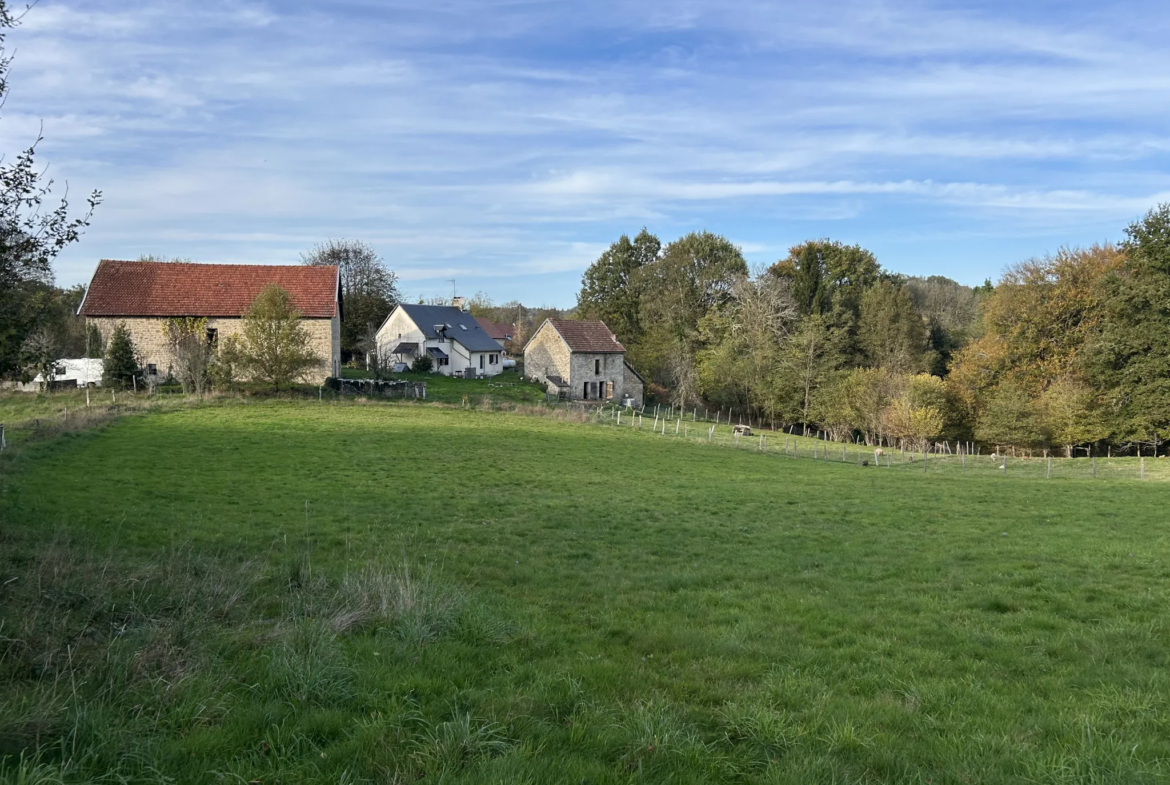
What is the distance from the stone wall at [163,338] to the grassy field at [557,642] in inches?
1049

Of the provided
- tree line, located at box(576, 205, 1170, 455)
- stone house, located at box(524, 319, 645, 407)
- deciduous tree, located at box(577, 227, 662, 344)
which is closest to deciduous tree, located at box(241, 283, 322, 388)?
stone house, located at box(524, 319, 645, 407)

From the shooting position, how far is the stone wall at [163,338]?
39750 mm

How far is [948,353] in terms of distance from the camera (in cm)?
5803

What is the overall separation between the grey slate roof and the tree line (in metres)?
12.8

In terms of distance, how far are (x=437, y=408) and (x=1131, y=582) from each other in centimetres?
3084

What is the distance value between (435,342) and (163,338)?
70.9ft

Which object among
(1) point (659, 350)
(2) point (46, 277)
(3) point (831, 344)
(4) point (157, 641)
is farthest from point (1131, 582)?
(1) point (659, 350)

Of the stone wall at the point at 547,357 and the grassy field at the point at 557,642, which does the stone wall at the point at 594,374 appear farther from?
the grassy field at the point at 557,642

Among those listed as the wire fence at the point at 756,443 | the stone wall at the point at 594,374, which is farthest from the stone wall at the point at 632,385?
the wire fence at the point at 756,443

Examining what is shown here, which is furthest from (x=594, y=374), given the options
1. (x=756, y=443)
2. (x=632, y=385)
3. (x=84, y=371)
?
(x=84, y=371)

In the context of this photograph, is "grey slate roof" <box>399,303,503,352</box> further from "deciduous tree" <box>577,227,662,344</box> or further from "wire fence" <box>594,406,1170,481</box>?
"wire fence" <box>594,406,1170,481</box>

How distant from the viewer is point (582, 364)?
52875 millimetres

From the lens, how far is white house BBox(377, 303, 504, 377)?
5778 cm

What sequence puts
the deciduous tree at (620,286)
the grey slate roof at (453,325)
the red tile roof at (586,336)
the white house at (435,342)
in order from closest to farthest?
the red tile roof at (586,336) → the white house at (435,342) → the grey slate roof at (453,325) → the deciduous tree at (620,286)
